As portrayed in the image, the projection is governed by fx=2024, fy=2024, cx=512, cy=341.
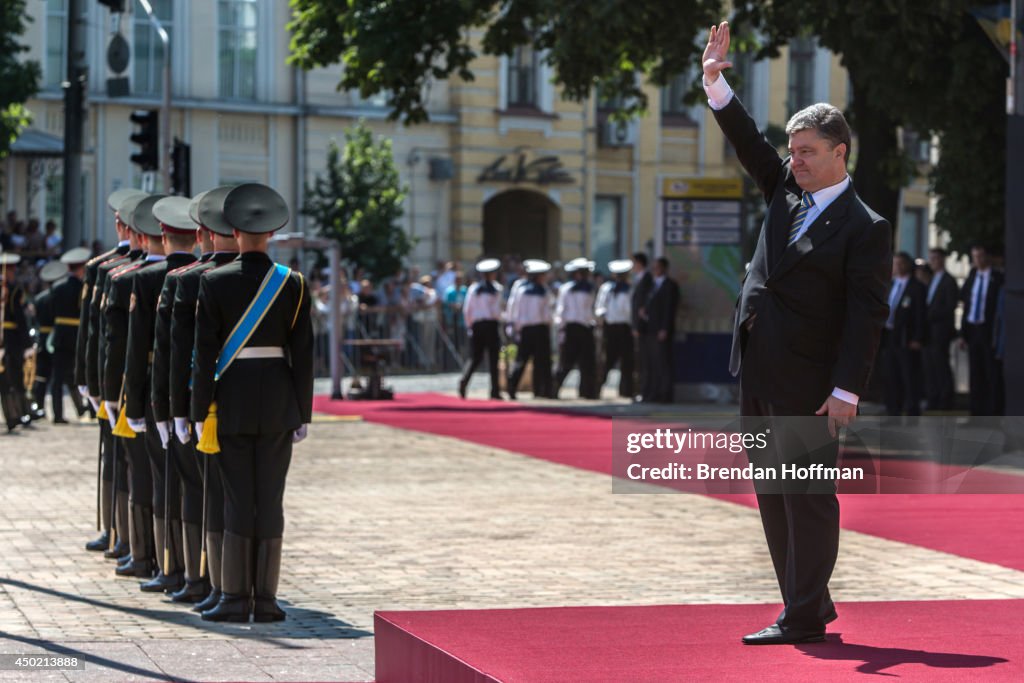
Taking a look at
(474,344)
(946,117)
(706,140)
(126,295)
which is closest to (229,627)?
(126,295)

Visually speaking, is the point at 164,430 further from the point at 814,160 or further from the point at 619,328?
the point at 619,328

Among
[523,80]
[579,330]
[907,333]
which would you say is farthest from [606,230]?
[907,333]

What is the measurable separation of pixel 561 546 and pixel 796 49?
37769 millimetres

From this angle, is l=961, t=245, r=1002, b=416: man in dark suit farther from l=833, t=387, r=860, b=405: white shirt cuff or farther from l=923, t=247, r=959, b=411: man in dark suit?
l=833, t=387, r=860, b=405: white shirt cuff

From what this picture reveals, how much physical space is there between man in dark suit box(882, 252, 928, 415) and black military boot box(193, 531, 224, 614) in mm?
14229

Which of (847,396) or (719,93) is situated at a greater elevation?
(719,93)

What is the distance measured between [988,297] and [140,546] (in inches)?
496

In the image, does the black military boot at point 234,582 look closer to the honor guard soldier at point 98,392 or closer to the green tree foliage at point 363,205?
the honor guard soldier at point 98,392

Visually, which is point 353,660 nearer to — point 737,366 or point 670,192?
point 737,366

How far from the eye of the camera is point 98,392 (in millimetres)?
11086

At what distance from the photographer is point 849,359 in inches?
261

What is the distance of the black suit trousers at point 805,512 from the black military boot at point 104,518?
17.5ft

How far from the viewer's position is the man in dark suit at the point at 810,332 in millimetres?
6699

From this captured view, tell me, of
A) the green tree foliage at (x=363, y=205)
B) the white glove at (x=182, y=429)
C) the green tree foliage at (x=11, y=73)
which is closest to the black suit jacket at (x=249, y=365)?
the white glove at (x=182, y=429)
